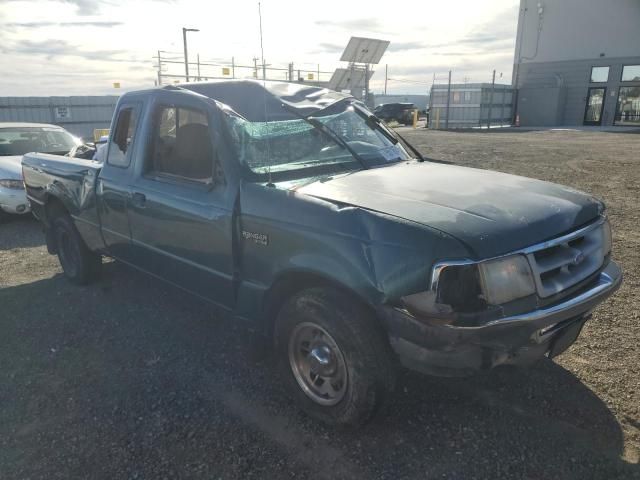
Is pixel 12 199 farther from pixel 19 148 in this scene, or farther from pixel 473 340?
pixel 473 340

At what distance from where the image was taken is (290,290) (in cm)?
293

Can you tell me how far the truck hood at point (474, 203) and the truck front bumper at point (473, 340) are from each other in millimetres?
346

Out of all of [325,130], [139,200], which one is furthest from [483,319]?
[139,200]

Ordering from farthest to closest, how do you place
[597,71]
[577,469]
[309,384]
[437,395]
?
1. [597,71]
2. [437,395]
3. [309,384]
4. [577,469]

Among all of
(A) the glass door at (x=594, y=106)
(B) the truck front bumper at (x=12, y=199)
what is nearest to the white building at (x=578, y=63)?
(A) the glass door at (x=594, y=106)

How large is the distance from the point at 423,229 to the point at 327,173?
3.79 ft

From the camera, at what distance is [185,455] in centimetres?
266

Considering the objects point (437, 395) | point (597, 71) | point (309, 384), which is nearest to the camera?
point (309, 384)

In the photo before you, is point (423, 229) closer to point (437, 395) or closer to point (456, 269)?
point (456, 269)

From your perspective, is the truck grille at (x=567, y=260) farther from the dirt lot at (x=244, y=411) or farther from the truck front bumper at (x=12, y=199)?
the truck front bumper at (x=12, y=199)

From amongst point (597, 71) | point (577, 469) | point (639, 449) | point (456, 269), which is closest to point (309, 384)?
point (456, 269)

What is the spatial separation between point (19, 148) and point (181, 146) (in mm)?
6551

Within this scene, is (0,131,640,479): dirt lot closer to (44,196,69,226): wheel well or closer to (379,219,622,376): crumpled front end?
(379,219,622,376): crumpled front end

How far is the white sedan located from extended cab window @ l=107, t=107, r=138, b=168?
4.20 m
